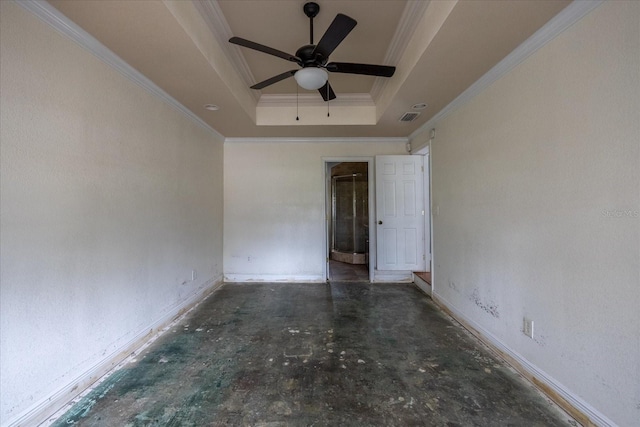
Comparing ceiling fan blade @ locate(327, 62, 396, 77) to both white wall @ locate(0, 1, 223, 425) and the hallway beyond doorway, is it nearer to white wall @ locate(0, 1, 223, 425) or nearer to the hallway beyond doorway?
white wall @ locate(0, 1, 223, 425)

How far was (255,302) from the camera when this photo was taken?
3600 mm

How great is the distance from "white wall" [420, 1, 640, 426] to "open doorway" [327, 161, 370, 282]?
148 inches

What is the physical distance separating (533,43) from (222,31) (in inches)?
95.4

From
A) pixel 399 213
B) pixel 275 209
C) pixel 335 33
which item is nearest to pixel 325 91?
pixel 335 33

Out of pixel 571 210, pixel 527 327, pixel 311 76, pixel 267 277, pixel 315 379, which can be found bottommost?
pixel 315 379

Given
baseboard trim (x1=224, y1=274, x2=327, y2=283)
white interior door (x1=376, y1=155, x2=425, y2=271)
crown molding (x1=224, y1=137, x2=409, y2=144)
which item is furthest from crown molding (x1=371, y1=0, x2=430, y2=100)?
baseboard trim (x1=224, y1=274, x2=327, y2=283)

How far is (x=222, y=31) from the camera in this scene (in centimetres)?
234

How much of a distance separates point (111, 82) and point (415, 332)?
3527 mm

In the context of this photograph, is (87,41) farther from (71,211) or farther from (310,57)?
(310,57)

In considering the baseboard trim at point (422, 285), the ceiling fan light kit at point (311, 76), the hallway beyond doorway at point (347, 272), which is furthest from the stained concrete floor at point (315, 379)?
the ceiling fan light kit at point (311, 76)

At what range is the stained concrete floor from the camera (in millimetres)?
1624

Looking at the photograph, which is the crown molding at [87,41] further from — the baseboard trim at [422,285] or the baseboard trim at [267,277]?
the baseboard trim at [422,285]

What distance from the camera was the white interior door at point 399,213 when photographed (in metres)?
4.44

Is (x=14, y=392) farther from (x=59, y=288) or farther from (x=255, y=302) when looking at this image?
(x=255, y=302)
